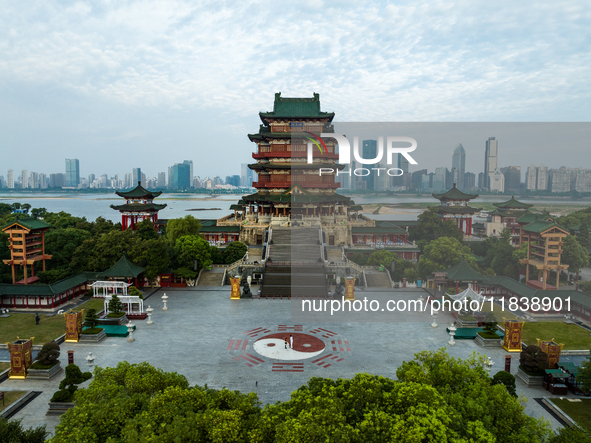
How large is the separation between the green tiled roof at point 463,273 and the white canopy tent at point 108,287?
27.8 metres

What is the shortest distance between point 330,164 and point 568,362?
36560 mm

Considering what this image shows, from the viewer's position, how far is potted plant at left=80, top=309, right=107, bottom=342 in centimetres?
2630

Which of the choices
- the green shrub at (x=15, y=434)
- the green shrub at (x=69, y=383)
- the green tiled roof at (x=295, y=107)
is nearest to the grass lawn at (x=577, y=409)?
the green shrub at (x=15, y=434)

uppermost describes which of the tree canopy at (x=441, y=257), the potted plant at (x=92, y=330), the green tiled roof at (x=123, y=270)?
the tree canopy at (x=441, y=257)

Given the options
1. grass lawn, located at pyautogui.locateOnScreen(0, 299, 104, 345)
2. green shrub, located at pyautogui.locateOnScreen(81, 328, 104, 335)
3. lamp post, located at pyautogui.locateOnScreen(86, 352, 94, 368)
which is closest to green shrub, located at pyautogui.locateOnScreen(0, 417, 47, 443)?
lamp post, located at pyautogui.locateOnScreen(86, 352, 94, 368)

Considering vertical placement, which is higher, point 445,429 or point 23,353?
point 445,429

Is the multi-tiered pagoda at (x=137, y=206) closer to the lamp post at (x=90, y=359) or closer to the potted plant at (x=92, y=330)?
the potted plant at (x=92, y=330)

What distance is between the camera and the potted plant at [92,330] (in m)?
26.3

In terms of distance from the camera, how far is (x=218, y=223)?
5897 cm

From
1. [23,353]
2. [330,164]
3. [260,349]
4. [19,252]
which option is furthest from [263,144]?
[23,353]

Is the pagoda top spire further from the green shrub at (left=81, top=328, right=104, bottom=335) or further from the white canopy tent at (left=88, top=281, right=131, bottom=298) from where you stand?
the green shrub at (left=81, top=328, right=104, bottom=335)

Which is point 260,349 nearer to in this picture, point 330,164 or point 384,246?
point 384,246

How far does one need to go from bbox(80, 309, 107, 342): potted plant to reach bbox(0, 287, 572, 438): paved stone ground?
25.8 inches

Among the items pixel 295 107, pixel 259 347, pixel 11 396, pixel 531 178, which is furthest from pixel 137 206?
pixel 531 178
